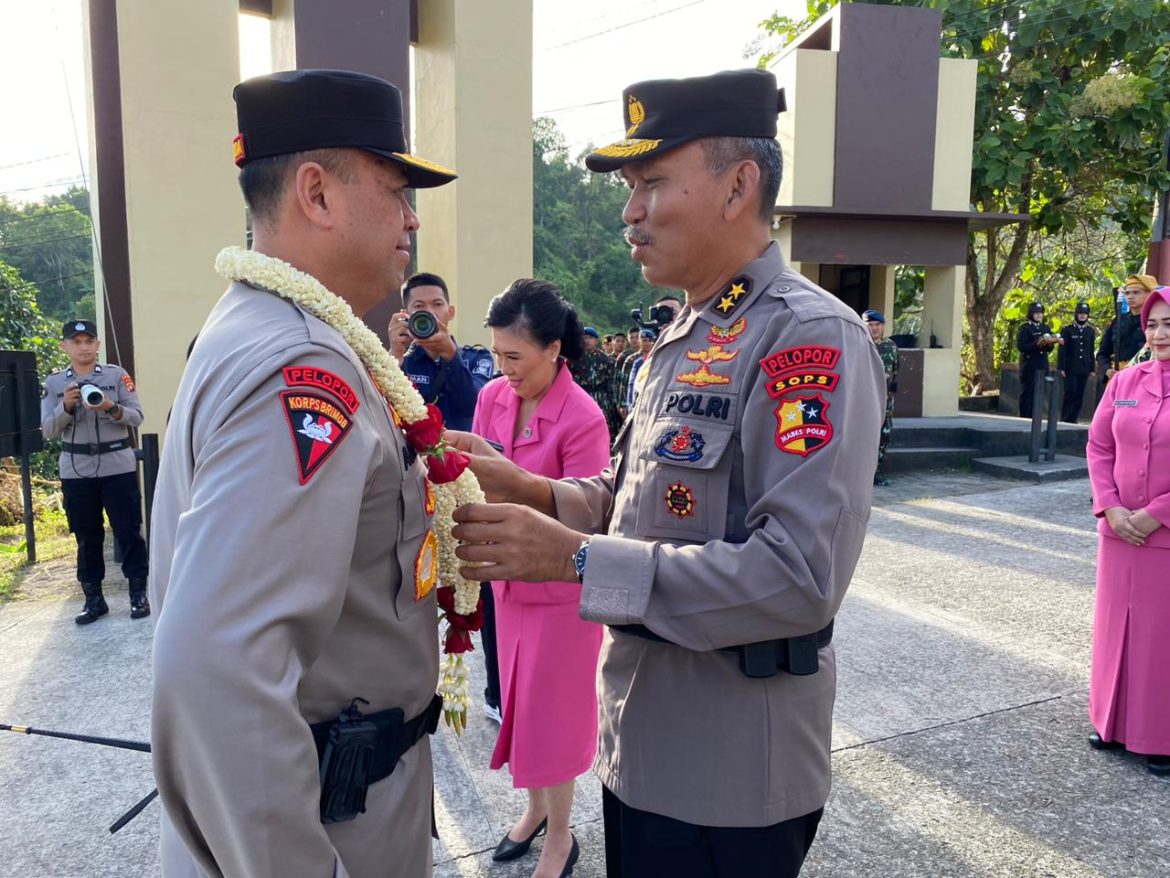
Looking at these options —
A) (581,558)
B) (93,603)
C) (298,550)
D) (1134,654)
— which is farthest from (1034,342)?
(298,550)

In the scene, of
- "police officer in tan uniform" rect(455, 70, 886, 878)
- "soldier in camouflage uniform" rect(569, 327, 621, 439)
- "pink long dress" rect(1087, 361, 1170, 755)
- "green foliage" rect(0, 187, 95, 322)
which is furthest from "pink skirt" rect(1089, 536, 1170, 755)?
"green foliage" rect(0, 187, 95, 322)

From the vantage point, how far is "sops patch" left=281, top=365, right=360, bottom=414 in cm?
117

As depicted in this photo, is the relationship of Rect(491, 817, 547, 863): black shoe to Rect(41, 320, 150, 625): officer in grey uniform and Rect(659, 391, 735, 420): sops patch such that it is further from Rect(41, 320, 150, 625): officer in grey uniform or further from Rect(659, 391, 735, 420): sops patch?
Rect(41, 320, 150, 625): officer in grey uniform

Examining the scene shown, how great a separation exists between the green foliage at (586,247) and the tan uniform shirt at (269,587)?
3108 centimetres

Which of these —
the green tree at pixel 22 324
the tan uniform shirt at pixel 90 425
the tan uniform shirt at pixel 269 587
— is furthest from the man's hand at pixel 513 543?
the green tree at pixel 22 324

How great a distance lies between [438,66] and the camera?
24.3 feet

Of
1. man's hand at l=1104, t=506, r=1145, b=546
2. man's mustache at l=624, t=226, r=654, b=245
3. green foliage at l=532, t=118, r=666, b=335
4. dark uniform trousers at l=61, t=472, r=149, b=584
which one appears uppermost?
green foliage at l=532, t=118, r=666, b=335

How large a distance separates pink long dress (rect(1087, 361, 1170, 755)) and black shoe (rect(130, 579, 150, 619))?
5.35 meters

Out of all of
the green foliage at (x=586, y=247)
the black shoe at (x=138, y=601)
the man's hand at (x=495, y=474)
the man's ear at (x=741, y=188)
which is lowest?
the black shoe at (x=138, y=601)

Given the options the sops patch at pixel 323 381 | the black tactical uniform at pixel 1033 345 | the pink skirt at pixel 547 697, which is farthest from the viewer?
the black tactical uniform at pixel 1033 345

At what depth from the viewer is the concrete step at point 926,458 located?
10.7m

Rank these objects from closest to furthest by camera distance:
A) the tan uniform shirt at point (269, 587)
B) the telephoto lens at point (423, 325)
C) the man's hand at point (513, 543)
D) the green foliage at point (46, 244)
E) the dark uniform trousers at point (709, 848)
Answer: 1. the tan uniform shirt at point (269, 587)
2. the man's hand at point (513, 543)
3. the dark uniform trousers at point (709, 848)
4. the telephoto lens at point (423, 325)
5. the green foliage at point (46, 244)

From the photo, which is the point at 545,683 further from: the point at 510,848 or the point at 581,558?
the point at 581,558

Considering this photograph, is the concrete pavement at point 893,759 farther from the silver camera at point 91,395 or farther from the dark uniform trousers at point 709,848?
the silver camera at point 91,395
